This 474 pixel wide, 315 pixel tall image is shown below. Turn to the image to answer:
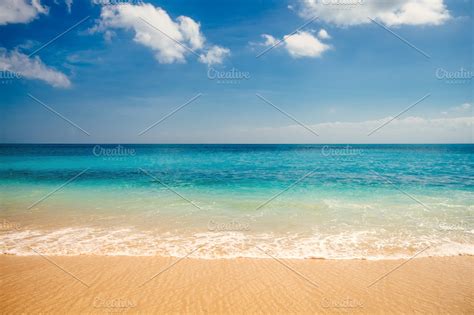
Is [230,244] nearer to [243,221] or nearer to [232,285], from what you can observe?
[232,285]

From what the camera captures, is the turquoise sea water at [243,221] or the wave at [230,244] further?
the turquoise sea water at [243,221]

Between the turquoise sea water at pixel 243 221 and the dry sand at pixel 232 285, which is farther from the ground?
the turquoise sea water at pixel 243 221

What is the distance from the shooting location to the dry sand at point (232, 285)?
451 centimetres

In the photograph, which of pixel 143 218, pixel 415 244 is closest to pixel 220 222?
pixel 143 218

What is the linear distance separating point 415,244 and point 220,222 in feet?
20.3

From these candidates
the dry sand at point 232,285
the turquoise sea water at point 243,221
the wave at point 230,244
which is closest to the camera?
the dry sand at point 232,285

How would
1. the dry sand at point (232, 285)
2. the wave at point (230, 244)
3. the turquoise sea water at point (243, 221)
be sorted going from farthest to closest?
the turquoise sea water at point (243, 221) → the wave at point (230, 244) → the dry sand at point (232, 285)

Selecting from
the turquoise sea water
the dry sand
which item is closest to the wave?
the turquoise sea water

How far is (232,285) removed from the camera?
5.16 meters

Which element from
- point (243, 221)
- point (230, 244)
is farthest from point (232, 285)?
point (243, 221)

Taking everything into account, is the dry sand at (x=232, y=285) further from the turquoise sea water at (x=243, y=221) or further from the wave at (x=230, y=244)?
the turquoise sea water at (x=243, y=221)

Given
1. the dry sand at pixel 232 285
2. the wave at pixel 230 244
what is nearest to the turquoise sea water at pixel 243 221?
the wave at pixel 230 244

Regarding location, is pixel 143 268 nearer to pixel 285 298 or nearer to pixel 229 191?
pixel 285 298

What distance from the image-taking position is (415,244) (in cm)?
725
